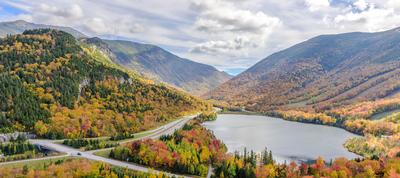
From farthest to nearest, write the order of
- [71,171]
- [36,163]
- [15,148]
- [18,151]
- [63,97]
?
[63,97], [18,151], [15,148], [36,163], [71,171]

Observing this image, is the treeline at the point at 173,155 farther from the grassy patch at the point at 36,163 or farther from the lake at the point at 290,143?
the lake at the point at 290,143

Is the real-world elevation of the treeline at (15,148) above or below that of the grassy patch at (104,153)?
above

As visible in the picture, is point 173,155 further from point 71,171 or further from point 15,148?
point 15,148

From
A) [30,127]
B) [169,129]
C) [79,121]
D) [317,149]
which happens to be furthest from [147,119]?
[317,149]

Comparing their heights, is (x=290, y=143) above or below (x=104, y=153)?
below

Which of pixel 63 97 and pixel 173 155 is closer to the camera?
pixel 173 155

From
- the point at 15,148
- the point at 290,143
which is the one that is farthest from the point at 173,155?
the point at 290,143

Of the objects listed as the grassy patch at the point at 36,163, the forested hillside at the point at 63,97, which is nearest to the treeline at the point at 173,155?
the grassy patch at the point at 36,163

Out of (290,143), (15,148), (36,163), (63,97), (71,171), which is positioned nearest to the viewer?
(71,171)

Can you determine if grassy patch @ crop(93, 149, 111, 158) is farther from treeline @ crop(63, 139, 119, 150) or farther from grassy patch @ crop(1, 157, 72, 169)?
grassy patch @ crop(1, 157, 72, 169)

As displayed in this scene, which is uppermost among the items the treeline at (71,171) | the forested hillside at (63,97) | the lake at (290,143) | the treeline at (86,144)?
the forested hillside at (63,97)
